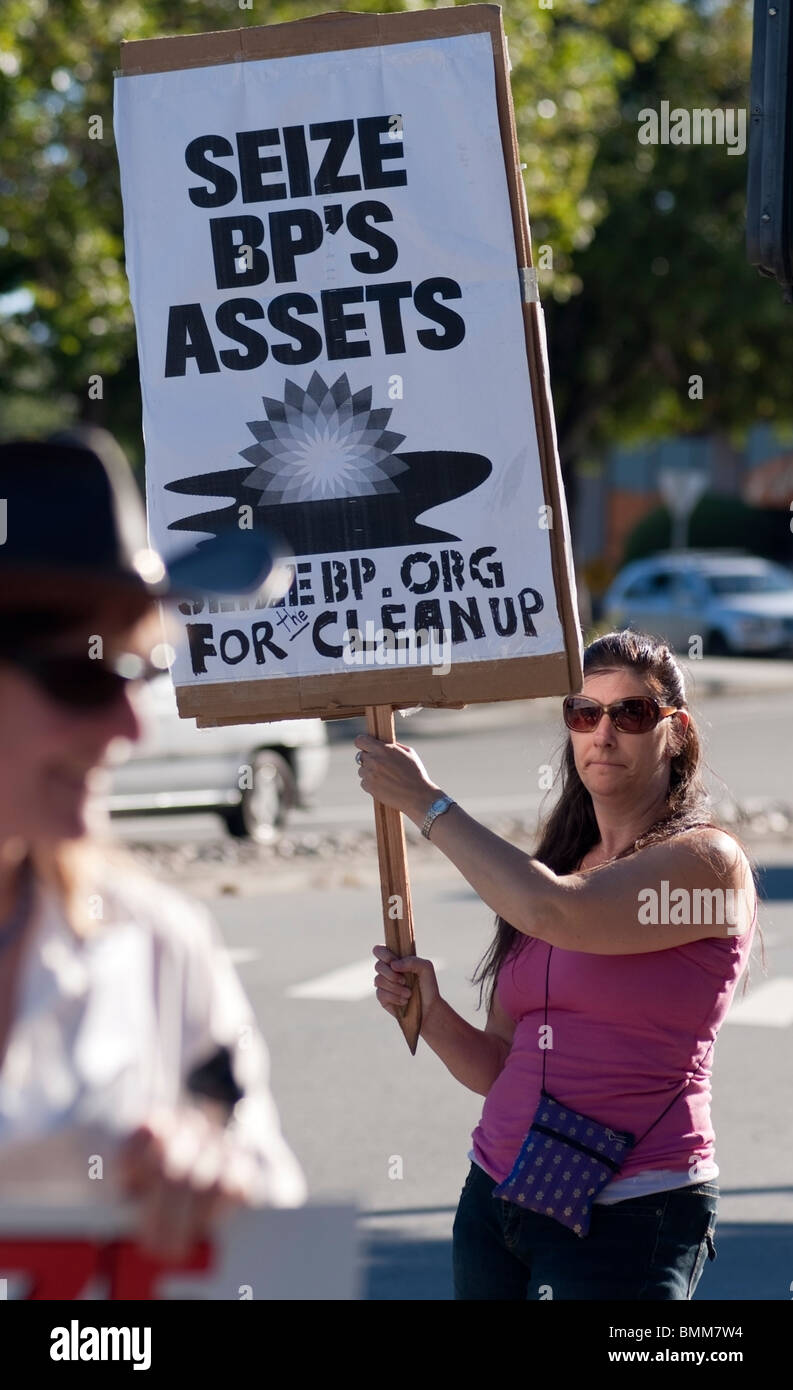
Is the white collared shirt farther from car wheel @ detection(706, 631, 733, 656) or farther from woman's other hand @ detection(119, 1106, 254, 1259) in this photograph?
car wheel @ detection(706, 631, 733, 656)

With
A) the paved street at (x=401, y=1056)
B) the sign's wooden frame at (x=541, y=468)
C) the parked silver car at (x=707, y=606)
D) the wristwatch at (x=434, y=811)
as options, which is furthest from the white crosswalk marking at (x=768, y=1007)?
the parked silver car at (x=707, y=606)

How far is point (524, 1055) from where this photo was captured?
3008mm

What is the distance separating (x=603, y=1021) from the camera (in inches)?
115

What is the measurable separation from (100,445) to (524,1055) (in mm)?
1848

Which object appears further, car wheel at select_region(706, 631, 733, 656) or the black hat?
car wheel at select_region(706, 631, 733, 656)

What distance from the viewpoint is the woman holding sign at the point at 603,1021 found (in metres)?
2.82

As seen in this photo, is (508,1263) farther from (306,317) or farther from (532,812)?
(532,812)

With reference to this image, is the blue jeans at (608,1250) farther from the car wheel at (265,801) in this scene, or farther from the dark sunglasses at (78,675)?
the car wheel at (265,801)

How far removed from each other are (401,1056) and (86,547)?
629 centimetres

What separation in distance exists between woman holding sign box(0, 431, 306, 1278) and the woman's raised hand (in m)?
1.53

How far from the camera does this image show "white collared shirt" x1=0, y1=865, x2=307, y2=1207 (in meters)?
1.33

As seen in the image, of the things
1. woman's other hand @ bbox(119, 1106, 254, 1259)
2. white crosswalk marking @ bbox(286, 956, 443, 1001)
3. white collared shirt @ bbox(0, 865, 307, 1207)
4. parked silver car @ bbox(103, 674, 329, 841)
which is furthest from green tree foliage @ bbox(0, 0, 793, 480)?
woman's other hand @ bbox(119, 1106, 254, 1259)

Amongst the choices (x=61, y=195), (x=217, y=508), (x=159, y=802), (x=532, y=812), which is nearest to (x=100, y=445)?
(x=217, y=508)

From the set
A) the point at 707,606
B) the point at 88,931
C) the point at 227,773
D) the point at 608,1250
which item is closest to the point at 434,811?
the point at 608,1250
